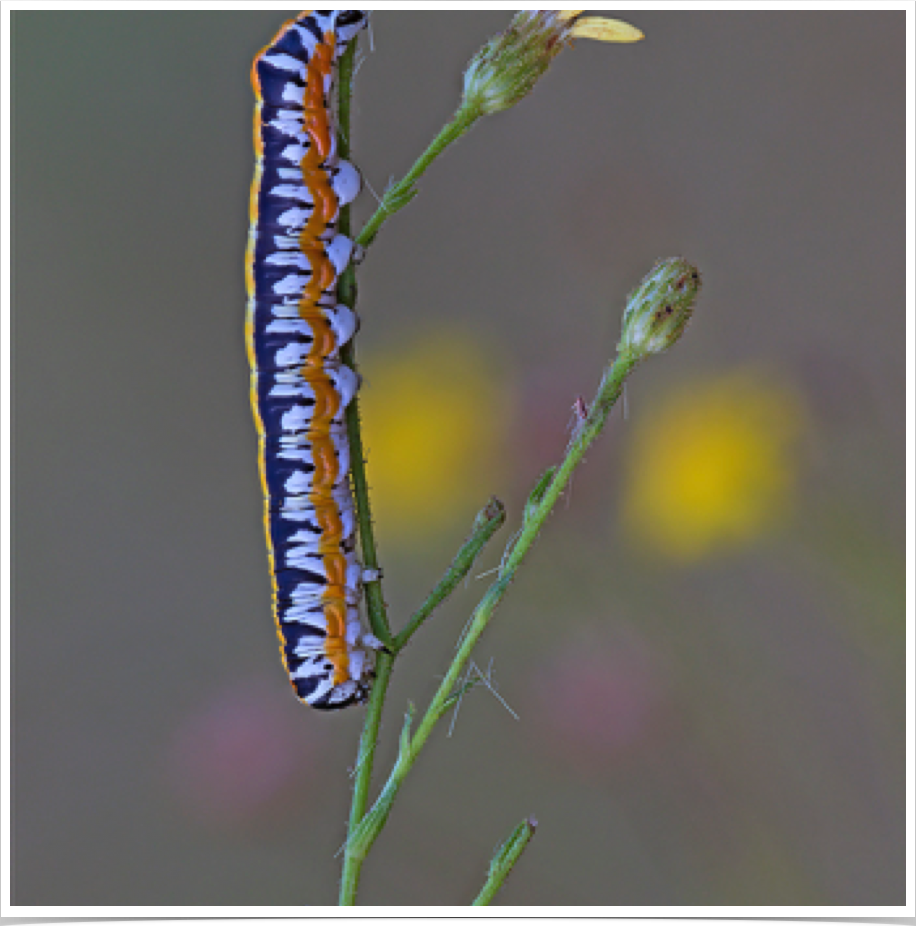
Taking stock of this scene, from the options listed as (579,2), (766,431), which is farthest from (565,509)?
(579,2)

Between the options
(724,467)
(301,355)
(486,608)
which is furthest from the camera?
(724,467)

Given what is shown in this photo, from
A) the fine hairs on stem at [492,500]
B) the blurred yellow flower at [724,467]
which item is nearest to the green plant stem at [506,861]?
the fine hairs on stem at [492,500]

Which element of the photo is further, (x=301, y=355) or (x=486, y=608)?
(x=301, y=355)

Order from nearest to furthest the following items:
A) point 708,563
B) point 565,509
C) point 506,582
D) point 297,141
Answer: point 506,582
point 297,141
point 565,509
point 708,563

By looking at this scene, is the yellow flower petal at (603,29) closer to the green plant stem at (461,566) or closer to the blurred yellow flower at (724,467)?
the green plant stem at (461,566)

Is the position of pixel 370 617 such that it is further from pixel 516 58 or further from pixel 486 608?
pixel 516 58

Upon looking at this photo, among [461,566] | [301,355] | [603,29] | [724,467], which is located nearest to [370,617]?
[461,566]

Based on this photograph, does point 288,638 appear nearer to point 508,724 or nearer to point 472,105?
point 472,105
